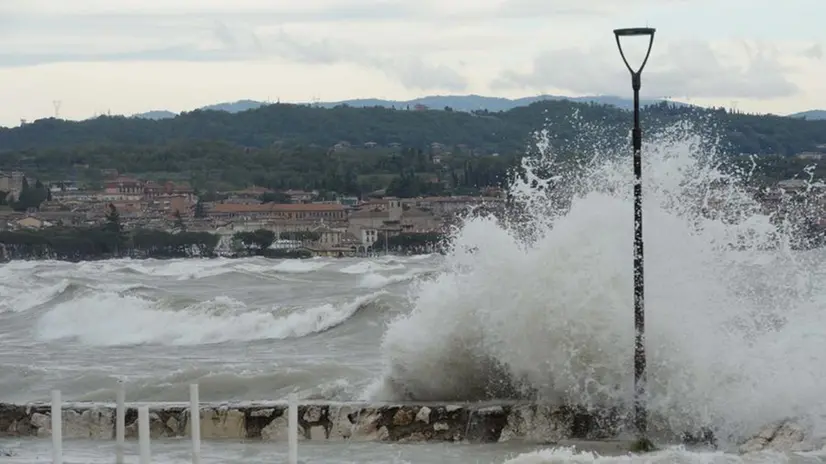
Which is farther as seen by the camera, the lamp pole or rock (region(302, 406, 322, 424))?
rock (region(302, 406, 322, 424))

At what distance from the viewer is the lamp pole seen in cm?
1399

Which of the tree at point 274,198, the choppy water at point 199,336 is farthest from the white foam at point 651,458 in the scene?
the tree at point 274,198

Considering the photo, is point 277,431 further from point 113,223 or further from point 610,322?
point 113,223

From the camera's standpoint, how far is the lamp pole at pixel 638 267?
13992 millimetres

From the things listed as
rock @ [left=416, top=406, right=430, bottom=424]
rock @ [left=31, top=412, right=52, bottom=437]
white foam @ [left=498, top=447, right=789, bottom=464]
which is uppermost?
white foam @ [left=498, top=447, right=789, bottom=464]

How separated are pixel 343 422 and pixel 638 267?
3.70 meters

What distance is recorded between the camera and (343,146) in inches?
7032

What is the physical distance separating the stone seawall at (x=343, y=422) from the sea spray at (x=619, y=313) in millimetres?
456

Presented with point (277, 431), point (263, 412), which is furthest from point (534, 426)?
point (263, 412)

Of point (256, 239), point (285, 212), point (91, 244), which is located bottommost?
point (91, 244)

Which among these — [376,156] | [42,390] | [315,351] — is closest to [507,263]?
[42,390]

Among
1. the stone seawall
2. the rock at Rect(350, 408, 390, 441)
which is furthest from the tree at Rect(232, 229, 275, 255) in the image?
the rock at Rect(350, 408, 390, 441)

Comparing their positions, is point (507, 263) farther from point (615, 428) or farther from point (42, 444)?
point (42, 444)

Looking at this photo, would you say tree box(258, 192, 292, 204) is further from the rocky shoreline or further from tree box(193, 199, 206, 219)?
the rocky shoreline
